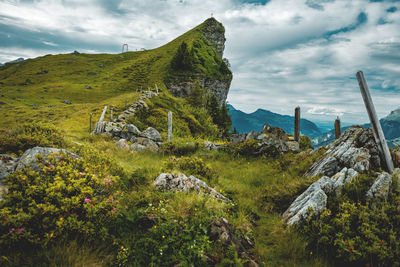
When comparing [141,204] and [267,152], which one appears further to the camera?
[267,152]

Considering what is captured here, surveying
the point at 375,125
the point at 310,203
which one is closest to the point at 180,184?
the point at 310,203

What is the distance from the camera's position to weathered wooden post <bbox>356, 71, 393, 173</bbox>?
7.40 metres

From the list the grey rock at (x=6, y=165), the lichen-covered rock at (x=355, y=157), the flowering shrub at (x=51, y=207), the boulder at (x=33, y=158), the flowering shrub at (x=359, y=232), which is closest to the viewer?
the flowering shrub at (x=51, y=207)

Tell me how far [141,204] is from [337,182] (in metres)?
6.35

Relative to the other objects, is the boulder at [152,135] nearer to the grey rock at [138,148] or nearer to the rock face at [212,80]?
the grey rock at [138,148]

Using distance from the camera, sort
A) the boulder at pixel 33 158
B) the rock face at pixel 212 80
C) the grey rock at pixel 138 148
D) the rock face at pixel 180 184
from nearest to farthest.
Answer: the boulder at pixel 33 158 → the rock face at pixel 180 184 → the grey rock at pixel 138 148 → the rock face at pixel 212 80

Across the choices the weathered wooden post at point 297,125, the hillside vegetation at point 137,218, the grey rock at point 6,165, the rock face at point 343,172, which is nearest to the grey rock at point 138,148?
the hillside vegetation at point 137,218

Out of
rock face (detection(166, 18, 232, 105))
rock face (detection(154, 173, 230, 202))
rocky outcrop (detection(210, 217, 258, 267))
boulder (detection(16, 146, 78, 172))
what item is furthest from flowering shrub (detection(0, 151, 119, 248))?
rock face (detection(166, 18, 232, 105))

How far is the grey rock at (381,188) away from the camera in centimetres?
538

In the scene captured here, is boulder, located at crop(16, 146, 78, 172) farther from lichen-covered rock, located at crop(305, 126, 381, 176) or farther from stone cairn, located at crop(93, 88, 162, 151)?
lichen-covered rock, located at crop(305, 126, 381, 176)

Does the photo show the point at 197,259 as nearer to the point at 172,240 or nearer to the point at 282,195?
the point at 172,240

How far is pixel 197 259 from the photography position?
371 centimetres

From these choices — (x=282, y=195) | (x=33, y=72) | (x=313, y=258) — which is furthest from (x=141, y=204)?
(x=33, y=72)

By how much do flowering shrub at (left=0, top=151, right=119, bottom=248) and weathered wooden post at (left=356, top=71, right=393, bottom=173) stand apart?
9.71 meters
